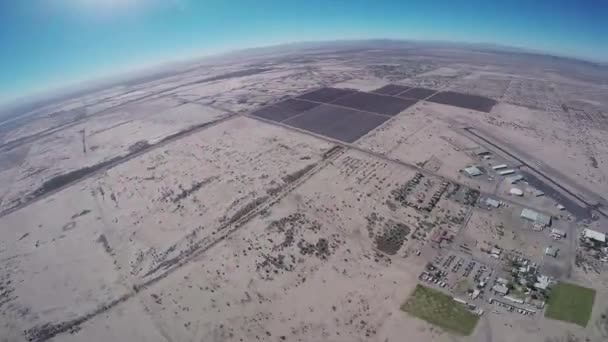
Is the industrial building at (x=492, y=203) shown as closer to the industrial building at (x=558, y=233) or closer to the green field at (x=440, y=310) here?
the industrial building at (x=558, y=233)

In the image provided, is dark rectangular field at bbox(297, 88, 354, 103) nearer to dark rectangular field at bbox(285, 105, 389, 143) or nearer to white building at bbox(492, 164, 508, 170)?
dark rectangular field at bbox(285, 105, 389, 143)

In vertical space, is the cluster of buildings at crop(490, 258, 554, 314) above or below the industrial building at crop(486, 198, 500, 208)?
below

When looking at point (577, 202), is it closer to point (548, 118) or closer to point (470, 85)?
point (548, 118)

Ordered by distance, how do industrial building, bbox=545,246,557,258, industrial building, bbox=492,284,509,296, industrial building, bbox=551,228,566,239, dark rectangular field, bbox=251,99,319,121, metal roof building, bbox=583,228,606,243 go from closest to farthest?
industrial building, bbox=492,284,509,296 < industrial building, bbox=545,246,557,258 < metal roof building, bbox=583,228,606,243 < industrial building, bbox=551,228,566,239 < dark rectangular field, bbox=251,99,319,121

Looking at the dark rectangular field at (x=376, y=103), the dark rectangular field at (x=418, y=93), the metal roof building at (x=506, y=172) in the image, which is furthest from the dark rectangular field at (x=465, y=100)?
the metal roof building at (x=506, y=172)

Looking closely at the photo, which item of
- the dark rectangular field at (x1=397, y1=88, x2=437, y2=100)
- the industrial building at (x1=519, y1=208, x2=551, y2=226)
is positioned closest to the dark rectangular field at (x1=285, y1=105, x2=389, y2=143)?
the dark rectangular field at (x1=397, y1=88, x2=437, y2=100)

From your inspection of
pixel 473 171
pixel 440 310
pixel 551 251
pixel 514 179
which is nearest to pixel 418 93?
pixel 473 171

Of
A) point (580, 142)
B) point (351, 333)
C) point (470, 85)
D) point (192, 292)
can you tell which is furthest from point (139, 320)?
point (470, 85)
